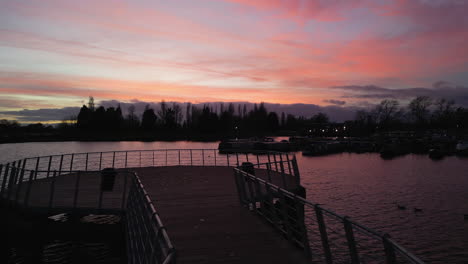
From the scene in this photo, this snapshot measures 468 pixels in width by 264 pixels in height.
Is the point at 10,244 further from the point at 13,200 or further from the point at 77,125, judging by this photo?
the point at 77,125

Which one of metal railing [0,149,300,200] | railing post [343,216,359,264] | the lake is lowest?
the lake

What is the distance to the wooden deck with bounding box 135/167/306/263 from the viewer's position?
6551mm

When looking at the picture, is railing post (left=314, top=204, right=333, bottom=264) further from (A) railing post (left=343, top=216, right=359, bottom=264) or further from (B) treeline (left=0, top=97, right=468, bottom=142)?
(B) treeline (left=0, top=97, right=468, bottom=142)

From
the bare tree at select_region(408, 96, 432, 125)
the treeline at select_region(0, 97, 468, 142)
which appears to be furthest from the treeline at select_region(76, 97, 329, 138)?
the bare tree at select_region(408, 96, 432, 125)

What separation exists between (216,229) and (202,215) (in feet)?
4.90

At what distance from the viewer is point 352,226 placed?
4496 mm

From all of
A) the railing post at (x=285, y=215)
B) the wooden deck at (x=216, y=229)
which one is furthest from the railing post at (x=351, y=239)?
the railing post at (x=285, y=215)

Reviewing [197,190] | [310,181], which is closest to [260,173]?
[197,190]

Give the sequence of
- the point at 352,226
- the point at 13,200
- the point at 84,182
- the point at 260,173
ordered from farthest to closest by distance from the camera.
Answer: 1. the point at 260,173
2. the point at 84,182
3. the point at 13,200
4. the point at 352,226

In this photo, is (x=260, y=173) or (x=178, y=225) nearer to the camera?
(x=178, y=225)

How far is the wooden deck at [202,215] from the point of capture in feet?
21.9

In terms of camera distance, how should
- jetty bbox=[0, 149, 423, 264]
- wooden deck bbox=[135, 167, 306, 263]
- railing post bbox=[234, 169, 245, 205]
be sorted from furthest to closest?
railing post bbox=[234, 169, 245, 205] < wooden deck bbox=[135, 167, 306, 263] < jetty bbox=[0, 149, 423, 264]

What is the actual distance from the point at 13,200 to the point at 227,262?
9.79m

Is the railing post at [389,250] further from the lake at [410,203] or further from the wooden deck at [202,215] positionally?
the lake at [410,203]
